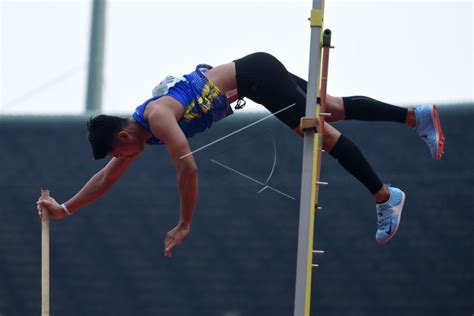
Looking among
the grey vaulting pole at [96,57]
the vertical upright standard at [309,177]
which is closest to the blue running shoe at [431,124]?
the vertical upright standard at [309,177]

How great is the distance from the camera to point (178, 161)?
18.8ft

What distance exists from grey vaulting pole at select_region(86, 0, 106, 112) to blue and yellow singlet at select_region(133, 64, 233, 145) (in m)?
3.14

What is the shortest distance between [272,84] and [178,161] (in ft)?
2.06

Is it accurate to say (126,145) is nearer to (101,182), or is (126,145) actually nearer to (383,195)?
(101,182)

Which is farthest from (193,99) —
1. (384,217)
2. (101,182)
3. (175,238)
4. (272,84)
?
(384,217)

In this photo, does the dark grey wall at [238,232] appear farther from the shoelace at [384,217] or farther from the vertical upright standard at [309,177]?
the vertical upright standard at [309,177]

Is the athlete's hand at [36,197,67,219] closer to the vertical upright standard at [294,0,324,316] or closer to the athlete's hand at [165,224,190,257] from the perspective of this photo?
the athlete's hand at [165,224,190,257]

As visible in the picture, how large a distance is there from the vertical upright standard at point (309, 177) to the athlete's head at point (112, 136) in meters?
0.94

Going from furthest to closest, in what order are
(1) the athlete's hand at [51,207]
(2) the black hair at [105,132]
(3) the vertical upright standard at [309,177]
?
(1) the athlete's hand at [51,207], (2) the black hair at [105,132], (3) the vertical upright standard at [309,177]

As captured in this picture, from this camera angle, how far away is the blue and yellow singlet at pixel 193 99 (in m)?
6.00

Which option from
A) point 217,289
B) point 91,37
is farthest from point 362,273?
point 91,37

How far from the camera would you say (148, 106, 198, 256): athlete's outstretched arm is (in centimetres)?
572

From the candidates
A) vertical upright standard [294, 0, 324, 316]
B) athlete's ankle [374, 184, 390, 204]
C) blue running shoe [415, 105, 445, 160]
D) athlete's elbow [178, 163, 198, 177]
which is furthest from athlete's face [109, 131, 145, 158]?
blue running shoe [415, 105, 445, 160]

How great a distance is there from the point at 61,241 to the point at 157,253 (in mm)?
671
